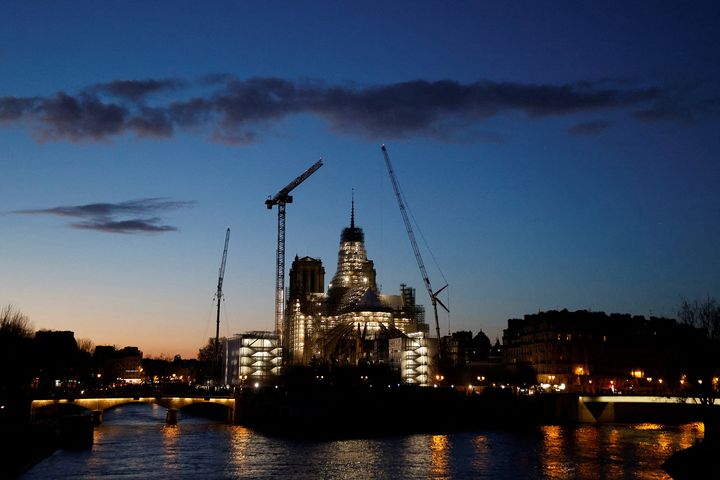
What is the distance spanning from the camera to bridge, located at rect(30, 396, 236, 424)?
14262cm

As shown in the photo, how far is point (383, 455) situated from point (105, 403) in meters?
66.6

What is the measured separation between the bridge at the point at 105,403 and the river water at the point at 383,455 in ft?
36.6

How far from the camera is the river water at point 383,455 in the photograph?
278 ft

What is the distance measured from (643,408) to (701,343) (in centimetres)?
5133

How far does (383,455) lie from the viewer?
102562 millimetres

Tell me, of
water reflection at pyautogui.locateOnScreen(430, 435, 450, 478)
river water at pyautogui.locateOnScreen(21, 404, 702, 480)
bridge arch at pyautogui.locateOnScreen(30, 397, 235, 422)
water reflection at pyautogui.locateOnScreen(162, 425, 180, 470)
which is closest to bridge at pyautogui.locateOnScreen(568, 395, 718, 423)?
river water at pyautogui.locateOnScreen(21, 404, 702, 480)

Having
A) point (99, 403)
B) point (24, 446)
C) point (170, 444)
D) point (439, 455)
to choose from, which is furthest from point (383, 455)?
point (99, 403)

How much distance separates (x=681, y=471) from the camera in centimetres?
7900

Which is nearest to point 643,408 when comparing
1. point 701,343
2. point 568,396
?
point 568,396

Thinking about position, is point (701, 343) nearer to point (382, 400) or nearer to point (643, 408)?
point (643, 408)

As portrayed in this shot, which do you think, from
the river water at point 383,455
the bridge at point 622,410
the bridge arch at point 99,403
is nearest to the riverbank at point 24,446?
the river water at point 383,455

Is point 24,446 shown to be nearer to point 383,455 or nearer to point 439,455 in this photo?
point 383,455

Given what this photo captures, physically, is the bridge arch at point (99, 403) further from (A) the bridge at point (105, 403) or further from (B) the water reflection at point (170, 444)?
(B) the water reflection at point (170, 444)

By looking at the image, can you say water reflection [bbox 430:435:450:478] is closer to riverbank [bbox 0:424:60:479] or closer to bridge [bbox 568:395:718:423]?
bridge [bbox 568:395:718:423]
